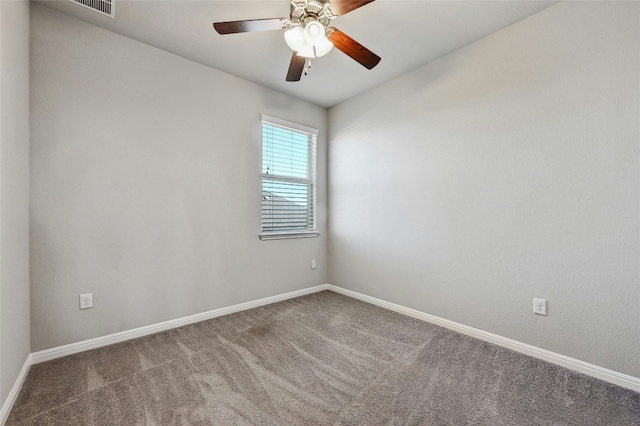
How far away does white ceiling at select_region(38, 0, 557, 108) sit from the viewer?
2.03 metres

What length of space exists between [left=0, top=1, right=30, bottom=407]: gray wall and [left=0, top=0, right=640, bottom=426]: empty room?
0.02 metres

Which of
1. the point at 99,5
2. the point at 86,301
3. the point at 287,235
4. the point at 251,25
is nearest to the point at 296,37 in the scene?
the point at 251,25

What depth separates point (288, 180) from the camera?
3.54 metres

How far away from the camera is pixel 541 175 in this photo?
207cm

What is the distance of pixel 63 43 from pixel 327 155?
2.82 metres

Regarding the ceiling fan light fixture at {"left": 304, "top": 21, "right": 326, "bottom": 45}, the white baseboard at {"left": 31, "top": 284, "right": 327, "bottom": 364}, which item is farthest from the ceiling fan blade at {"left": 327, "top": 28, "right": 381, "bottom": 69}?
the white baseboard at {"left": 31, "top": 284, "right": 327, "bottom": 364}

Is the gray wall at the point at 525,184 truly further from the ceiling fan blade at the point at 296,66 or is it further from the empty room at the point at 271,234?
the ceiling fan blade at the point at 296,66

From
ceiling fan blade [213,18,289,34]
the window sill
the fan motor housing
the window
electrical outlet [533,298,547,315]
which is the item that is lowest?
electrical outlet [533,298,547,315]

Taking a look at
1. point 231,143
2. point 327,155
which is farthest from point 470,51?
→ point 231,143

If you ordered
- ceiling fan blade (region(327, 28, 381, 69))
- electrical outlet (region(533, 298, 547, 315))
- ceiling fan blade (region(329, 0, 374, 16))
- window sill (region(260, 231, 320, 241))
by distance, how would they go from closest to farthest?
1. ceiling fan blade (region(329, 0, 374, 16))
2. ceiling fan blade (region(327, 28, 381, 69))
3. electrical outlet (region(533, 298, 547, 315))
4. window sill (region(260, 231, 320, 241))

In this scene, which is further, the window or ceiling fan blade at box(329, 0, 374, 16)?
the window

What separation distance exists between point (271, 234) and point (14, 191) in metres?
2.11

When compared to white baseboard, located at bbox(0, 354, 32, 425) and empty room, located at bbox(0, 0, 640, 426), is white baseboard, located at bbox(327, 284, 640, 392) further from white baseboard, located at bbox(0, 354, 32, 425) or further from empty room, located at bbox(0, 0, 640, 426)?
white baseboard, located at bbox(0, 354, 32, 425)

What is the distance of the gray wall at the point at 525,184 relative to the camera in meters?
1.76
